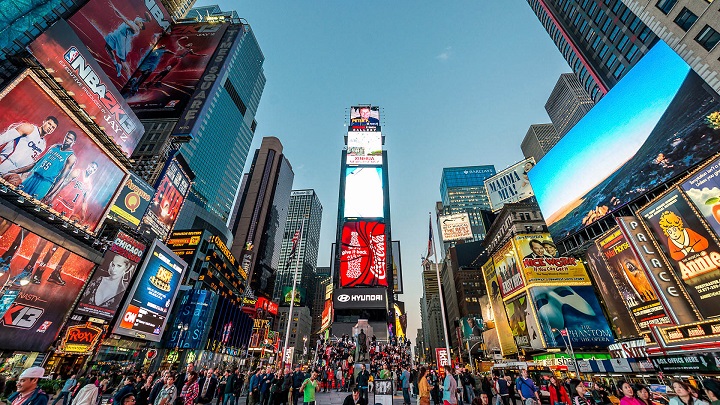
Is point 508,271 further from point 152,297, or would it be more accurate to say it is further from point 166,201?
point 166,201

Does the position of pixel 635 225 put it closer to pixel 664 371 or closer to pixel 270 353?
pixel 664 371

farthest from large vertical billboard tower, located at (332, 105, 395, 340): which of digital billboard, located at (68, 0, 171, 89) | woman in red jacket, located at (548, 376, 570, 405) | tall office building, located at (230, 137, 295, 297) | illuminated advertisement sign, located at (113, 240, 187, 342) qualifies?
tall office building, located at (230, 137, 295, 297)

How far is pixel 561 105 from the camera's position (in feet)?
432

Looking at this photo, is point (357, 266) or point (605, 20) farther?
point (605, 20)

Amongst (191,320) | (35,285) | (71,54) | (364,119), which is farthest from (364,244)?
(71,54)

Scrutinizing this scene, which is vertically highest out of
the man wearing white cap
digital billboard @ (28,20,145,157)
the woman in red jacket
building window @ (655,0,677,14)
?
building window @ (655,0,677,14)

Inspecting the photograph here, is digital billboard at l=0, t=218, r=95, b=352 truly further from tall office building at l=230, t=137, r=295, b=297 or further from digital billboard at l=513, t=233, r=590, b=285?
tall office building at l=230, t=137, r=295, b=297

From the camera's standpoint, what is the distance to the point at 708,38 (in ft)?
84.0

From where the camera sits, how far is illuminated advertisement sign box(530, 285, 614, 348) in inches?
1369

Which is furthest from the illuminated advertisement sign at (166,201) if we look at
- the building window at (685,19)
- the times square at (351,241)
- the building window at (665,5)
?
the building window at (665,5)

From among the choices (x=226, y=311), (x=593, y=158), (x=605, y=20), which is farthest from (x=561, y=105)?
(x=226, y=311)

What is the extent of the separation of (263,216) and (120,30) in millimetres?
108782

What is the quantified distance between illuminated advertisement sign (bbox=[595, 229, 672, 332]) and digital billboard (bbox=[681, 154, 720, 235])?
813cm

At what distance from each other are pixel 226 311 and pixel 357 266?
117 ft
